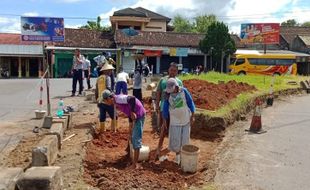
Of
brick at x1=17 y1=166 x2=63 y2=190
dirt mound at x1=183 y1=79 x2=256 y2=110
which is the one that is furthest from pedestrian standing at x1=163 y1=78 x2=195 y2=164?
dirt mound at x1=183 y1=79 x2=256 y2=110

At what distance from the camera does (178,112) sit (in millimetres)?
6992

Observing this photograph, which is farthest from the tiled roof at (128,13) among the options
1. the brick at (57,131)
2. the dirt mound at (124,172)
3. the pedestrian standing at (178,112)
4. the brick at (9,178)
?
the brick at (9,178)

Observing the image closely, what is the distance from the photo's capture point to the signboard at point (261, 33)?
1847 inches

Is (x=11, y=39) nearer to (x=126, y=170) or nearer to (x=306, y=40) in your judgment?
(x=306, y=40)

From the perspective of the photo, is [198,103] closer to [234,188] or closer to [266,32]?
[234,188]

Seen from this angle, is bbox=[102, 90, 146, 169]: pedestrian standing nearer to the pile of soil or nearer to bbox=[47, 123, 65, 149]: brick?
the pile of soil

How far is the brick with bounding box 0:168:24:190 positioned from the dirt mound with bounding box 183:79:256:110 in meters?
6.87

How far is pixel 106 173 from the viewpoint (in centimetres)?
617

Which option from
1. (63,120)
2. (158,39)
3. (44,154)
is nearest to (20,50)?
(158,39)

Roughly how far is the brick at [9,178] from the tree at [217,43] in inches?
1456

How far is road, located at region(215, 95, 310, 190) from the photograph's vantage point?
618cm

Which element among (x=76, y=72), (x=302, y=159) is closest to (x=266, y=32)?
(x=76, y=72)

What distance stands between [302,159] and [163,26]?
50317 mm

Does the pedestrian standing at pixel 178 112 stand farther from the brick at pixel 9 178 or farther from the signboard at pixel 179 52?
the signboard at pixel 179 52
